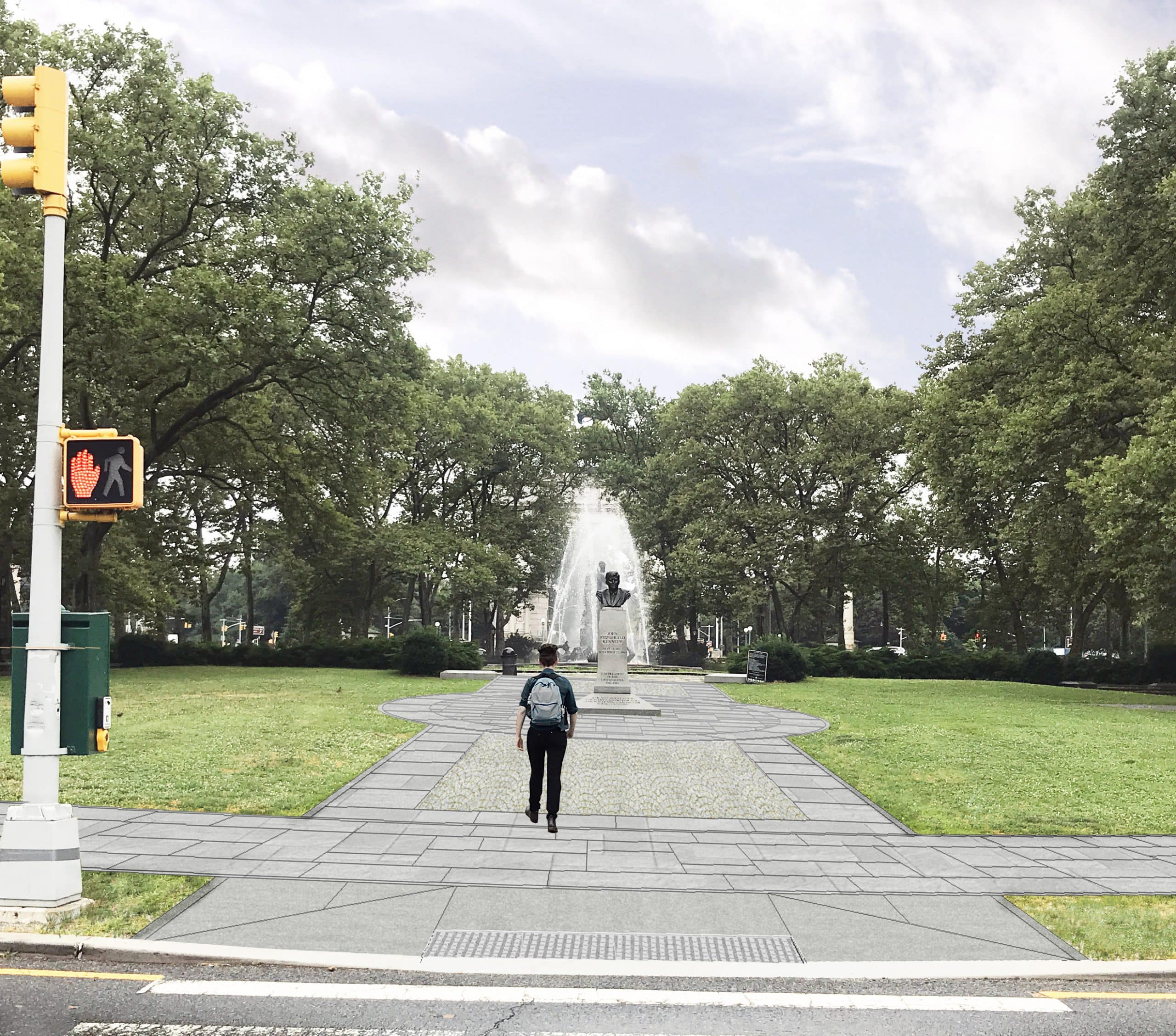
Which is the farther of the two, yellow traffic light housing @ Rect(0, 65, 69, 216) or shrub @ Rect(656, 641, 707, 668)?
shrub @ Rect(656, 641, 707, 668)

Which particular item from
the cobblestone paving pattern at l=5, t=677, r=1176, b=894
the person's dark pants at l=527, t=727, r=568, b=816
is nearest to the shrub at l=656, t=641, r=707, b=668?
the cobblestone paving pattern at l=5, t=677, r=1176, b=894

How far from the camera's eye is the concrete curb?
672 cm

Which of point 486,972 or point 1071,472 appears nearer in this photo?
point 486,972

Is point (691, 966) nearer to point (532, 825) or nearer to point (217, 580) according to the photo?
point (532, 825)

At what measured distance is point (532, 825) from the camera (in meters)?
11.4

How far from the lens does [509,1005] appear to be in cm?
613

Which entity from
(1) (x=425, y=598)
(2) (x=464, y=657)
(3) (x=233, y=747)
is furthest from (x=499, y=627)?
(3) (x=233, y=747)

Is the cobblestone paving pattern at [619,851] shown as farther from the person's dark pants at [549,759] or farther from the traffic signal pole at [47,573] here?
the traffic signal pole at [47,573]

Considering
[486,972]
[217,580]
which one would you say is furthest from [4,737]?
[217,580]

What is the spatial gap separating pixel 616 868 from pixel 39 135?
25.9ft

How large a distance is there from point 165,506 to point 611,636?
72.3 feet

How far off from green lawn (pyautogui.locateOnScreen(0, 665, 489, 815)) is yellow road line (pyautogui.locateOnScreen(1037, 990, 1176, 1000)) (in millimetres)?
8245

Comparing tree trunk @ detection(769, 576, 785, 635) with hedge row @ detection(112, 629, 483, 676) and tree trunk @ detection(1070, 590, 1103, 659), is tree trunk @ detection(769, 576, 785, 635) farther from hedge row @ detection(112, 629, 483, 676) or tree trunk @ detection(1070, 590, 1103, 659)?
hedge row @ detection(112, 629, 483, 676)

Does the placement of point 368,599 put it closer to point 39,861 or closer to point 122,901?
point 122,901
